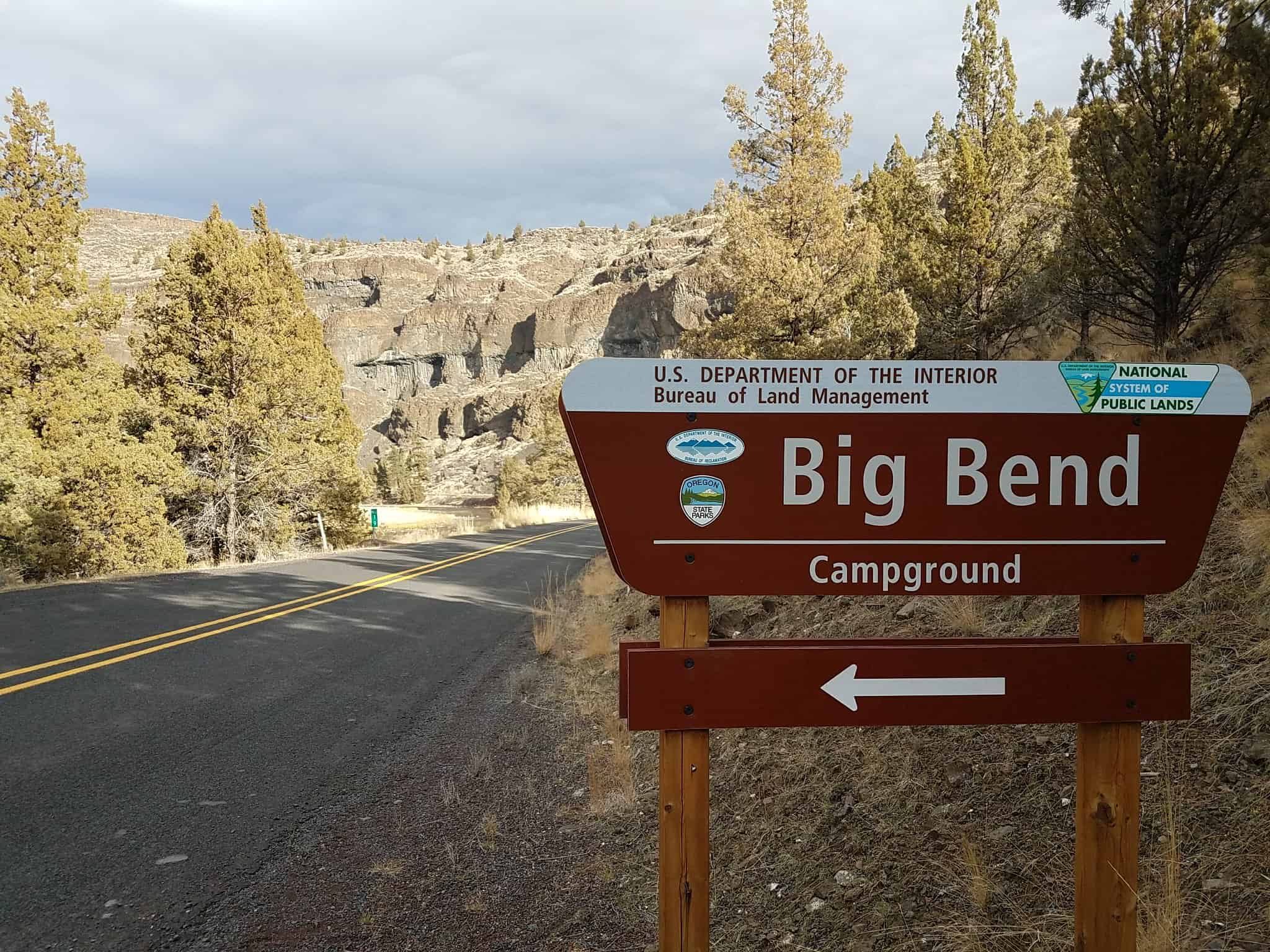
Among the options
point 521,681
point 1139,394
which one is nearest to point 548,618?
point 521,681

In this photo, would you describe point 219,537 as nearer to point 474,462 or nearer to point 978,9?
point 978,9

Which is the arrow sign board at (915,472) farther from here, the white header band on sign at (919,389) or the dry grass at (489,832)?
the dry grass at (489,832)

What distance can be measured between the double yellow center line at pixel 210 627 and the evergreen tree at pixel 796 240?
23.7ft

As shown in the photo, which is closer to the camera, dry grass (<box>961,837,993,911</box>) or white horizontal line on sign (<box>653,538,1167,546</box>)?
white horizontal line on sign (<box>653,538,1167,546</box>)

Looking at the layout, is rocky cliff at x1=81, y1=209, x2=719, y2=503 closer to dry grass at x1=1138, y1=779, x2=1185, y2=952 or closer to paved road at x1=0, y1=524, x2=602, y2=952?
paved road at x1=0, y1=524, x2=602, y2=952

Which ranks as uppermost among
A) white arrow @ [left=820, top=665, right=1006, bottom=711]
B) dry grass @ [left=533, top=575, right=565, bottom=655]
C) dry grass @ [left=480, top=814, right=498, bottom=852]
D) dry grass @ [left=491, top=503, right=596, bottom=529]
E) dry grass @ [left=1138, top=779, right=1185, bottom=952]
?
white arrow @ [left=820, top=665, right=1006, bottom=711]

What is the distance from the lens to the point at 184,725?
5395 mm

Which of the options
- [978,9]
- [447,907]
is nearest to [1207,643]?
[447,907]

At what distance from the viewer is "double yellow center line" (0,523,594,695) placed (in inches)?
253

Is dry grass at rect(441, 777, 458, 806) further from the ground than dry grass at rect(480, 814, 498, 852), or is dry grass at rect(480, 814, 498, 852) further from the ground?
dry grass at rect(480, 814, 498, 852)

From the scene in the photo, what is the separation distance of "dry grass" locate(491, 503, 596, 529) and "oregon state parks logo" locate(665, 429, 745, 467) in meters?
32.8

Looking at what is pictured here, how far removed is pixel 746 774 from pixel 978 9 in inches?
633

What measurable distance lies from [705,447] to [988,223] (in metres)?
13.7

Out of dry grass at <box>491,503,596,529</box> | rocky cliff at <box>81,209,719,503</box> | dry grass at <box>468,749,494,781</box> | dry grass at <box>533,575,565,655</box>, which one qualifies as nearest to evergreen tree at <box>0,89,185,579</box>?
dry grass at <box>533,575,565,655</box>
